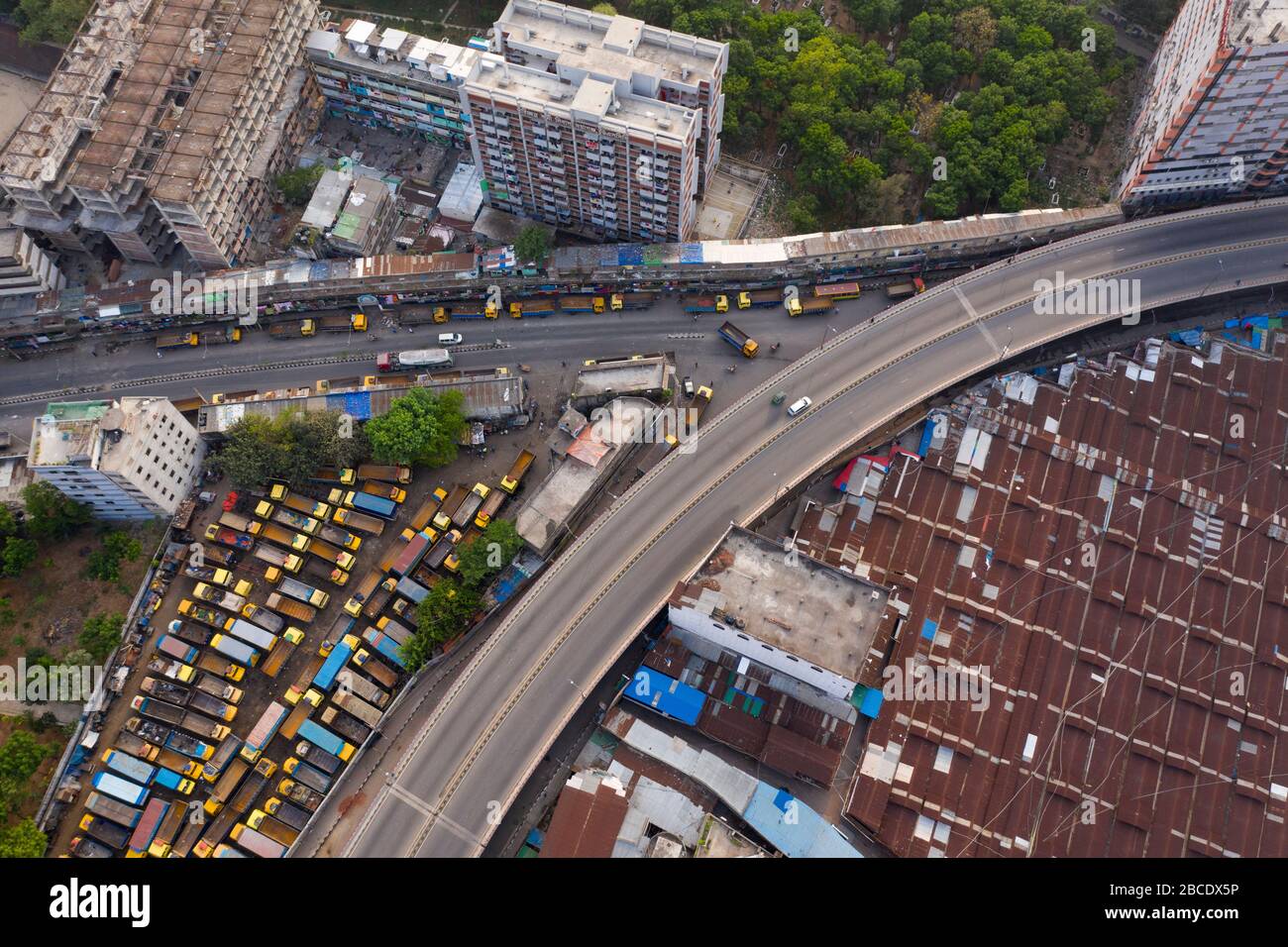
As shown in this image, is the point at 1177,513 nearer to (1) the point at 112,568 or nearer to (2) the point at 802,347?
(2) the point at 802,347

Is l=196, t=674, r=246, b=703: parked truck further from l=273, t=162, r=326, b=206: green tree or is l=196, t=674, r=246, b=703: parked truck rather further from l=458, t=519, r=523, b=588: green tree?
l=273, t=162, r=326, b=206: green tree

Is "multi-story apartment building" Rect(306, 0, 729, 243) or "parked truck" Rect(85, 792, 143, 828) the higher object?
"multi-story apartment building" Rect(306, 0, 729, 243)

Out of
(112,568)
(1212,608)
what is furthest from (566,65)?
(1212,608)

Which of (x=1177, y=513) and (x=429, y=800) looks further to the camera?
(x=1177, y=513)

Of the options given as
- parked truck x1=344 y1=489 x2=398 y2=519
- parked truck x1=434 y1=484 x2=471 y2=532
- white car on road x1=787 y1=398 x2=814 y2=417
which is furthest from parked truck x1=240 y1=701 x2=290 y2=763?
white car on road x1=787 y1=398 x2=814 y2=417

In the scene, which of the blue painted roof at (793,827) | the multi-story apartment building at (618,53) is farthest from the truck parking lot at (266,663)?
the multi-story apartment building at (618,53)

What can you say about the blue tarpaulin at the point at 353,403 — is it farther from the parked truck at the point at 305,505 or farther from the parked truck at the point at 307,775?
the parked truck at the point at 307,775
